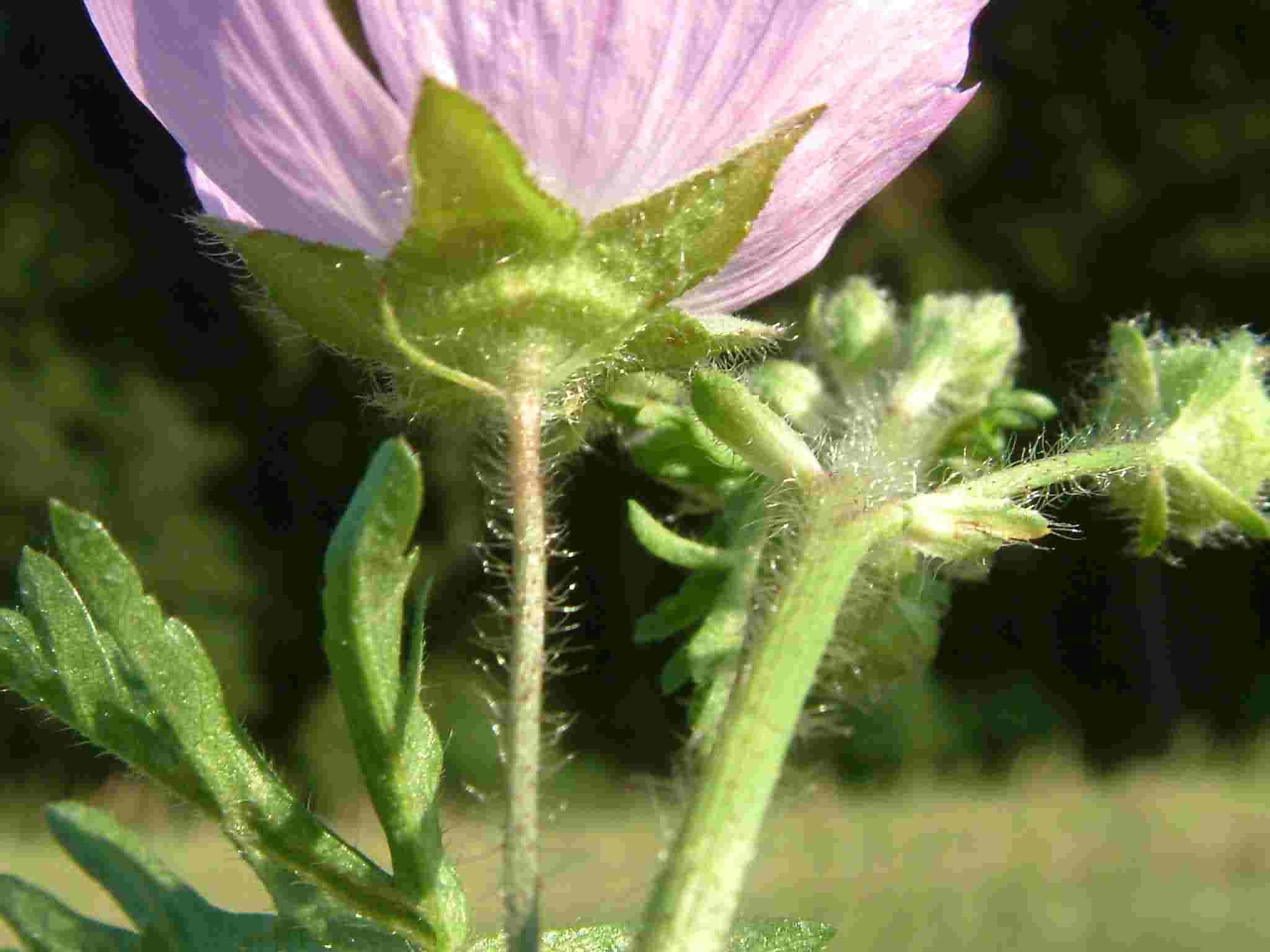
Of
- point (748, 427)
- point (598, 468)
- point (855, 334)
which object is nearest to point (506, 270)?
point (748, 427)

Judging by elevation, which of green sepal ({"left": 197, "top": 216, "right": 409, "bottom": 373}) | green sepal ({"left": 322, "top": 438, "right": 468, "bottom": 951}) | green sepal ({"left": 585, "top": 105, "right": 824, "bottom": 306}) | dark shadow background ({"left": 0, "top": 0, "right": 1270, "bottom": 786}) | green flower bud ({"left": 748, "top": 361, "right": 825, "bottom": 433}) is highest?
dark shadow background ({"left": 0, "top": 0, "right": 1270, "bottom": 786})

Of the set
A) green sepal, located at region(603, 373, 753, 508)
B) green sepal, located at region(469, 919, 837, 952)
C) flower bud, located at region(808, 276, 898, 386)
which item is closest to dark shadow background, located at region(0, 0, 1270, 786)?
flower bud, located at region(808, 276, 898, 386)

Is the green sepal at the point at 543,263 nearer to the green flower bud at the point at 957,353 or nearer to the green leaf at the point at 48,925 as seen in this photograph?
the green leaf at the point at 48,925

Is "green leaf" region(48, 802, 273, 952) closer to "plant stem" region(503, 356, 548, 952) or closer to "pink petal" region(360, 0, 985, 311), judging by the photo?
"plant stem" region(503, 356, 548, 952)

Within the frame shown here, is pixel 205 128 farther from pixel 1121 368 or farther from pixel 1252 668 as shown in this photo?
pixel 1252 668

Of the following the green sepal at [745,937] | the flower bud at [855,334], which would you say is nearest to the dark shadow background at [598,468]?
the flower bud at [855,334]

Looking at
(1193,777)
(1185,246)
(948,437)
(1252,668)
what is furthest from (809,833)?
(948,437)

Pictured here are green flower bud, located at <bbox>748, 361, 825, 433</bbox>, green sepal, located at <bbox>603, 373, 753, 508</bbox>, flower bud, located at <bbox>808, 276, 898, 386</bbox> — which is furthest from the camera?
flower bud, located at <bbox>808, 276, 898, 386</bbox>
